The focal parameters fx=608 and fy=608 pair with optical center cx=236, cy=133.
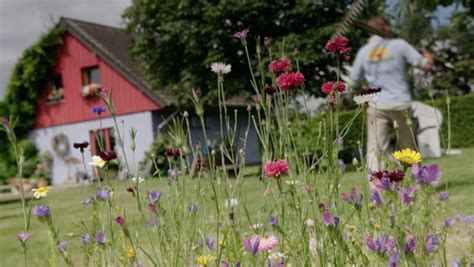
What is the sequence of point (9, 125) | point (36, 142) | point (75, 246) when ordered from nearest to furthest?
point (9, 125), point (75, 246), point (36, 142)

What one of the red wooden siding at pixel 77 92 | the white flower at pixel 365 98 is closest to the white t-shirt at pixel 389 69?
the white flower at pixel 365 98

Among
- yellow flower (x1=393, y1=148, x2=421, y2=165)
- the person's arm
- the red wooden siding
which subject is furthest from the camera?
the red wooden siding

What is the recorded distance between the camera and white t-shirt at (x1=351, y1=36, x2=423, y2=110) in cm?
596

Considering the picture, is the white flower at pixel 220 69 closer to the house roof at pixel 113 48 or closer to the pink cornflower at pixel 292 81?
the pink cornflower at pixel 292 81

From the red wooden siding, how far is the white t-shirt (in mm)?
16932

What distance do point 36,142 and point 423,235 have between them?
25.6 meters

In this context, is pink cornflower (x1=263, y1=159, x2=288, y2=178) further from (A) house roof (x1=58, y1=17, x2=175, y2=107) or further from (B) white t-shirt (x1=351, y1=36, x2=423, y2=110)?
(A) house roof (x1=58, y1=17, x2=175, y2=107)

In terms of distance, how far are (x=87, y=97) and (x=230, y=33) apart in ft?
26.2

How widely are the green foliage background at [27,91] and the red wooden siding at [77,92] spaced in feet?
1.09

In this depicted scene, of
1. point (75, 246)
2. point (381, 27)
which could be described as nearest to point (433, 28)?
point (381, 27)

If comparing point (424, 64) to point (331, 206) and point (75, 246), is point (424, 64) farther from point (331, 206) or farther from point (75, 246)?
point (331, 206)

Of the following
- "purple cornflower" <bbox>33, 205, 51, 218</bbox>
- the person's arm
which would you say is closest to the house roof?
the person's arm

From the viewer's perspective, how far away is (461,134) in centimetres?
2270

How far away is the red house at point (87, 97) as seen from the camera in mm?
22297
